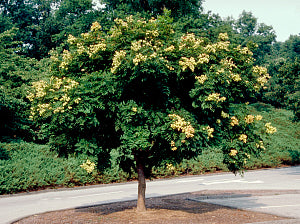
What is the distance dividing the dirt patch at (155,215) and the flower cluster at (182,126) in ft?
9.04

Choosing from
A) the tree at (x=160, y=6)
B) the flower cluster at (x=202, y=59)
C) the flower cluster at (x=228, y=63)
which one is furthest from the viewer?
the tree at (x=160, y=6)

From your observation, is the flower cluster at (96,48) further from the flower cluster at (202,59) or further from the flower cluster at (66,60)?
the flower cluster at (202,59)

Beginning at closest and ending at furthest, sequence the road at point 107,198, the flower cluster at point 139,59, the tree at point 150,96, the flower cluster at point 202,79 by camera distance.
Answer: the flower cluster at point 139,59, the tree at point 150,96, the flower cluster at point 202,79, the road at point 107,198

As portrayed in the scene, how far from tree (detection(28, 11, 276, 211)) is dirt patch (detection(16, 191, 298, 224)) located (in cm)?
163

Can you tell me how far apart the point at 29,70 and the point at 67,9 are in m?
14.3

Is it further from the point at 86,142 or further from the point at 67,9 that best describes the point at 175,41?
the point at 67,9

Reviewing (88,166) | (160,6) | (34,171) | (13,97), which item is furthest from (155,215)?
(160,6)

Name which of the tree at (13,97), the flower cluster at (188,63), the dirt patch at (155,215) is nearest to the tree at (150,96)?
the flower cluster at (188,63)

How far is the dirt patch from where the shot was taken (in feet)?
30.5

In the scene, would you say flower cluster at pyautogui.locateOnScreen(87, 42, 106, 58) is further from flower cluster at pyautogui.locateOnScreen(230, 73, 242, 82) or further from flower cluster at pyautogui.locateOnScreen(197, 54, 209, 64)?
flower cluster at pyautogui.locateOnScreen(230, 73, 242, 82)

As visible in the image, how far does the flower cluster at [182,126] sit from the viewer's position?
25.1 ft

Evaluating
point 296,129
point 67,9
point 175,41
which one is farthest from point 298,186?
point 67,9

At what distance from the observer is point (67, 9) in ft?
129

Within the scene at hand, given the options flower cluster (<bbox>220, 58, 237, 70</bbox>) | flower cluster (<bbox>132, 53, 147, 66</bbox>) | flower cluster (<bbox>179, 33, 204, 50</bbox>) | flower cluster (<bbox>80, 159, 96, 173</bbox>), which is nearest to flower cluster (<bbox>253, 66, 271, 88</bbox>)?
flower cluster (<bbox>220, 58, 237, 70</bbox>)
